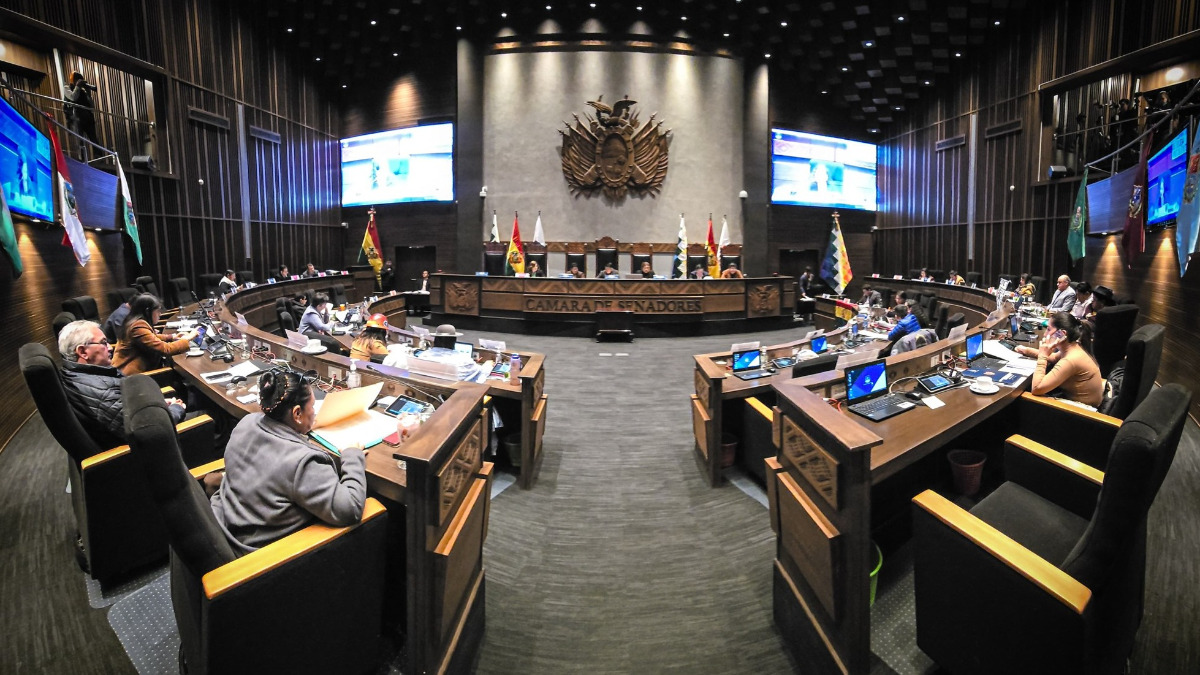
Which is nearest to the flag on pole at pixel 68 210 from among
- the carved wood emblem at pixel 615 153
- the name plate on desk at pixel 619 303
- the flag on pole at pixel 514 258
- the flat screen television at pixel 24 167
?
the flat screen television at pixel 24 167

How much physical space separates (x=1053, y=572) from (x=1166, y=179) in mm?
6046

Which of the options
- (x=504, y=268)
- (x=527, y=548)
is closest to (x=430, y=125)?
(x=504, y=268)

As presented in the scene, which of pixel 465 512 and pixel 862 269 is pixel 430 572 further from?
pixel 862 269

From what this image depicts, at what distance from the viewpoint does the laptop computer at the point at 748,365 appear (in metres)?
3.75

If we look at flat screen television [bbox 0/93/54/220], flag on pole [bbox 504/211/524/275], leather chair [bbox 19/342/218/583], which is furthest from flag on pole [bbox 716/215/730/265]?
leather chair [bbox 19/342/218/583]

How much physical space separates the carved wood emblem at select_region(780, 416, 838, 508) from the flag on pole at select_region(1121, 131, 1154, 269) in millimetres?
6586

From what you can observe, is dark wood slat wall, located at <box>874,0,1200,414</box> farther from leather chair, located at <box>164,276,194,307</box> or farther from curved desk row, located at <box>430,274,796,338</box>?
leather chair, located at <box>164,276,194,307</box>

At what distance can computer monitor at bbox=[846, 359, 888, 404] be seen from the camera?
Result: 2.68m

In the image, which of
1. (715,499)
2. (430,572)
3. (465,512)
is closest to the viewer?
(430,572)

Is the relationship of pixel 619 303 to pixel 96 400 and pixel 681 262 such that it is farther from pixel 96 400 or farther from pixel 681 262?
pixel 96 400

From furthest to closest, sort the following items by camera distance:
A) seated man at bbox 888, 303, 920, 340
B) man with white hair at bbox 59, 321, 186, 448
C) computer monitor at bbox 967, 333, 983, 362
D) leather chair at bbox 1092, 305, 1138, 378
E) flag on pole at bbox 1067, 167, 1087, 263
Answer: flag on pole at bbox 1067, 167, 1087, 263 < seated man at bbox 888, 303, 920, 340 < leather chair at bbox 1092, 305, 1138, 378 < computer monitor at bbox 967, 333, 983, 362 < man with white hair at bbox 59, 321, 186, 448

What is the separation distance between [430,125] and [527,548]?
1235 centimetres

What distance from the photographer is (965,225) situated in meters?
12.8

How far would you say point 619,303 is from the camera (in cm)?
955
